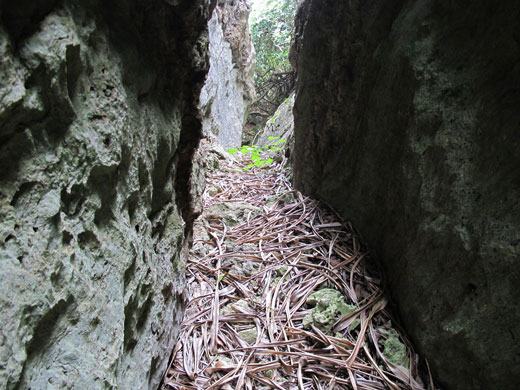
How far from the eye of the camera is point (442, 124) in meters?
1.36

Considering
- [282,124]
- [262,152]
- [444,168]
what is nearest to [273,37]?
[282,124]

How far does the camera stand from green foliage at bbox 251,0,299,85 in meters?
7.71

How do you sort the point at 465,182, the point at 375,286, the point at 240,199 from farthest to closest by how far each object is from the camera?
1. the point at 240,199
2. the point at 375,286
3. the point at 465,182

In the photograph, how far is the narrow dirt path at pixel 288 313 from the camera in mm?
1293

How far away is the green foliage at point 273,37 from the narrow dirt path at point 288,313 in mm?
6267

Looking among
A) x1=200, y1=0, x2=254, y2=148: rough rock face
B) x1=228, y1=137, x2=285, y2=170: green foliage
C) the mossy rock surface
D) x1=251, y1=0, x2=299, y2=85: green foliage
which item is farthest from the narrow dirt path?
x1=251, y1=0, x2=299, y2=85: green foliage

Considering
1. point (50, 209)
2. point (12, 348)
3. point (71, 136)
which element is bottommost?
point (12, 348)

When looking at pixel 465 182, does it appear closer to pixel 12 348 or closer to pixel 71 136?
pixel 71 136

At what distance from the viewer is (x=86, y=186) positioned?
0.85 m

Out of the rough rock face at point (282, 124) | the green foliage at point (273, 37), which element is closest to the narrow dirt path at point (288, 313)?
the rough rock face at point (282, 124)

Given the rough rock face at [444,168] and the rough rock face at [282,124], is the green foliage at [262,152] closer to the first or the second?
the rough rock face at [282,124]

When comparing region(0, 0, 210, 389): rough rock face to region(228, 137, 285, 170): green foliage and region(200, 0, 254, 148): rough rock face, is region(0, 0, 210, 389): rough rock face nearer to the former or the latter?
region(228, 137, 285, 170): green foliage

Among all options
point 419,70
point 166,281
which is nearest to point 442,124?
point 419,70

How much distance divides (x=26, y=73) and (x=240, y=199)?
2.30 meters
